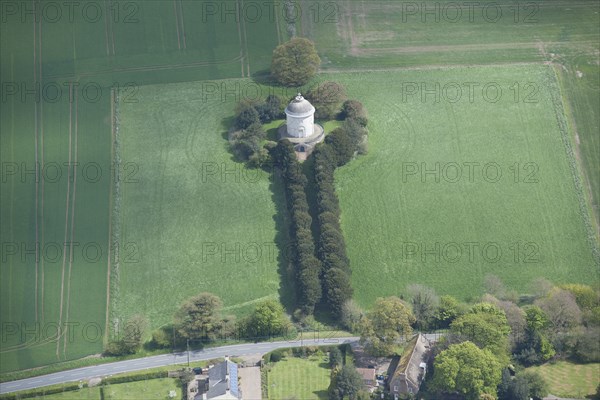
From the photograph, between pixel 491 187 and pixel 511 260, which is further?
pixel 491 187

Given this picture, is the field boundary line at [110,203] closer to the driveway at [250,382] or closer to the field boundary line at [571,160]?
the driveway at [250,382]

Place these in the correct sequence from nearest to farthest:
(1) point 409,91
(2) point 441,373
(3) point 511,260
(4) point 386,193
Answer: (2) point 441,373
(3) point 511,260
(4) point 386,193
(1) point 409,91

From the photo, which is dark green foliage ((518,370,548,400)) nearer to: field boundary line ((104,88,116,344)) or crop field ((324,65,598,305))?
crop field ((324,65,598,305))

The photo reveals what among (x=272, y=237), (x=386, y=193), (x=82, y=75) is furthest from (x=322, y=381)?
(x=82, y=75)

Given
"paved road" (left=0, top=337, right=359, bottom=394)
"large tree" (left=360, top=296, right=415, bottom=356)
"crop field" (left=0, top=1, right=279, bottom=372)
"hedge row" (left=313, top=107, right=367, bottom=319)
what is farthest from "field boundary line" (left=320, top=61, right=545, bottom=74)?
"paved road" (left=0, top=337, right=359, bottom=394)

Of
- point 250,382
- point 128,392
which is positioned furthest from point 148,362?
point 250,382

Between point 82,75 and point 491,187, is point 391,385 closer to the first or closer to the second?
point 491,187

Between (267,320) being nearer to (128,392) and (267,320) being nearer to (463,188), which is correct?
(128,392)

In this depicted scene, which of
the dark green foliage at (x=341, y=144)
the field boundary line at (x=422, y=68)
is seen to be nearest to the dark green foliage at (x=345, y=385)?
the dark green foliage at (x=341, y=144)
